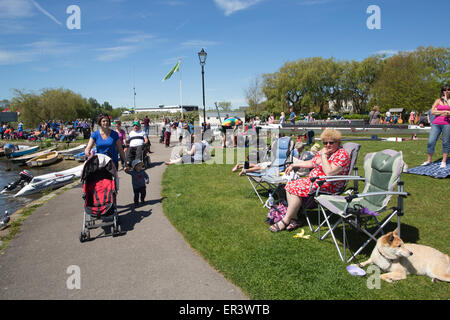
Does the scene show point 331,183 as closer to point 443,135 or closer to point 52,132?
point 443,135

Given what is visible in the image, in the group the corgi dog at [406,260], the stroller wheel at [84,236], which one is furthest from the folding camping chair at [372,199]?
the stroller wheel at [84,236]

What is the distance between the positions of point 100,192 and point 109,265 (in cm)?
159

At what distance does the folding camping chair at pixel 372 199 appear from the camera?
12.0 feet

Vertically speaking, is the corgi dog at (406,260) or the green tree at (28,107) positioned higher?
the green tree at (28,107)

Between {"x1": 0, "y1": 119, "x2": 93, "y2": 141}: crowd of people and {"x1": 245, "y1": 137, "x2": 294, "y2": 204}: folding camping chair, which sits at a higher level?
{"x1": 0, "y1": 119, "x2": 93, "y2": 141}: crowd of people

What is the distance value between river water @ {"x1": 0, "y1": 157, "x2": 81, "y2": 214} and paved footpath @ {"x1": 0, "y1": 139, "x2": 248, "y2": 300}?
176 inches

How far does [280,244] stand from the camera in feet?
13.9

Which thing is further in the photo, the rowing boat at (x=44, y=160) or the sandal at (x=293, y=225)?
the rowing boat at (x=44, y=160)

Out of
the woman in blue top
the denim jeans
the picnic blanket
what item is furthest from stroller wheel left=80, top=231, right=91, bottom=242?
the denim jeans

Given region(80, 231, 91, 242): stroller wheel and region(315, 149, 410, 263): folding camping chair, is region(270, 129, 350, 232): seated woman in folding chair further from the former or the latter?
region(80, 231, 91, 242): stroller wheel

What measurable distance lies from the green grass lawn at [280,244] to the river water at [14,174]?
5403 mm

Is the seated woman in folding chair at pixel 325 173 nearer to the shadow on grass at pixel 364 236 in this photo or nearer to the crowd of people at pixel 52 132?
the shadow on grass at pixel 364 236

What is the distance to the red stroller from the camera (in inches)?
192
